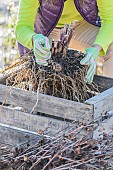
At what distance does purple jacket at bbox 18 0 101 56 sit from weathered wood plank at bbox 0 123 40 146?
18.4 inches

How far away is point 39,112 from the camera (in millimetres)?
2672

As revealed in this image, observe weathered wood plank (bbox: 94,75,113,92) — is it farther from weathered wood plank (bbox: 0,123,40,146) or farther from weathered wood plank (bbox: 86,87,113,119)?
weathered wood plank (bbox: 0,123,40,146)

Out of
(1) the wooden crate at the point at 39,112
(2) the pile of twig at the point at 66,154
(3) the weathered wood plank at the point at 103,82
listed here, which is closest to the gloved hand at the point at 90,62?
(1) the wooden crate at the point at 39,112

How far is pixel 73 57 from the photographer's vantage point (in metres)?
2.72

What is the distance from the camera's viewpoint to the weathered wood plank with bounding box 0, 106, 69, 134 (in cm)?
262

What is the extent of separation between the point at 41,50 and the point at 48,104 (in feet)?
0.80

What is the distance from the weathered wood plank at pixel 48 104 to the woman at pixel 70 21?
0.17 meters

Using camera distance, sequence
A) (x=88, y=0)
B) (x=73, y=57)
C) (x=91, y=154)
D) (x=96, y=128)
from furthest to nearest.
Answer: (x=88, y=0)
(x=73, y=57)
(x=96, y=128)
(x=91, y=154)

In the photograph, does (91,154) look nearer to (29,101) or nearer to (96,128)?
(96,128)

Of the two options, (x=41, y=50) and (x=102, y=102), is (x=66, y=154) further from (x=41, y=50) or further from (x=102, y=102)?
(x=41, y=50)

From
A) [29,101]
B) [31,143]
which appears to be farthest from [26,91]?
[31,143]

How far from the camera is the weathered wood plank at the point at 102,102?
8.31ft

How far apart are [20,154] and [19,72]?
0.54 m

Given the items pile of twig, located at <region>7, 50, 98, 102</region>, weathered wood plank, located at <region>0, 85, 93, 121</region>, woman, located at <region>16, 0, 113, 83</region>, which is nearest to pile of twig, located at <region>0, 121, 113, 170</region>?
weathered wood plank, located at <region>0, 85, 93, 121</region>
